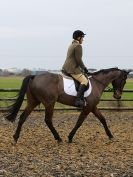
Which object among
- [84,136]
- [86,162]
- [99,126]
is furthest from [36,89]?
[99,126]

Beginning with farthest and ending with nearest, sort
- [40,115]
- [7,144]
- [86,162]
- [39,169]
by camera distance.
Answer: [40,115]
[7,144]
[86,162]
[39,169]

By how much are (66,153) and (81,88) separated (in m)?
1.90

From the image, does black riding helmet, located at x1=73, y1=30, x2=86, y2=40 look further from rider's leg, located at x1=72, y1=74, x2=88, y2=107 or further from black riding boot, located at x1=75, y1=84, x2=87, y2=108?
black riding boot, located at x1=75, y1=84, x2=87, y2=108

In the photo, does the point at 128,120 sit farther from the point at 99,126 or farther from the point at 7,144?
the point at 7,144

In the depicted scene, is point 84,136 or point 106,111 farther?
point 106,111

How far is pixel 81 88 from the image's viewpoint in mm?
10523

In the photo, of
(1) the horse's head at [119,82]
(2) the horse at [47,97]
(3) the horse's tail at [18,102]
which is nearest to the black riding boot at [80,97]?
(2) the horse at [47,97]

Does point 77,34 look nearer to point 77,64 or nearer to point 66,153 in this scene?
point 77,64

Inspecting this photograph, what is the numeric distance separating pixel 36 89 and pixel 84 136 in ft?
6.72

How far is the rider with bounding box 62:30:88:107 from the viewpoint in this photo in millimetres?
10500

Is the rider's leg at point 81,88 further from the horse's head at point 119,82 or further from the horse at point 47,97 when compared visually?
the horse's head at point 119,82

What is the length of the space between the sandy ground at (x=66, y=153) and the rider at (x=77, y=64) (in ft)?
3.61

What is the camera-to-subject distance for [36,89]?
10375 millimetres

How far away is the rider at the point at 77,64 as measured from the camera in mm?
10500
